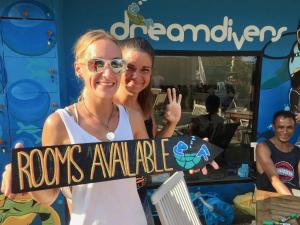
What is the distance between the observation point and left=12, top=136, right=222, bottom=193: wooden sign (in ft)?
4.20

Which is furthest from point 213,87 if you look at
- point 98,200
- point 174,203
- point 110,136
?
point 98,200

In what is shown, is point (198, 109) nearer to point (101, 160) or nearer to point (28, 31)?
point (28, 31)

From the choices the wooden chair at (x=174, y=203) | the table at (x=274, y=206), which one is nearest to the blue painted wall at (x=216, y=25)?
the table at (x=274, y=206)

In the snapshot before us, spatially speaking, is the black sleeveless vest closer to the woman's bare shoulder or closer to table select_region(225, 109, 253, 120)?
table select_region(225, 109, 253, 120)

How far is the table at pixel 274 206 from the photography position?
81.4 inches

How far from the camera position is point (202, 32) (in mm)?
3592

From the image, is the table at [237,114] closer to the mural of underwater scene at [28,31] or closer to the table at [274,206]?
the table at [274,206]

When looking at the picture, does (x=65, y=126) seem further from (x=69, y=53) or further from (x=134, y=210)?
(x=69, y=53)

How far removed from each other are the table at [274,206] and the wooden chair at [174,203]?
451mm

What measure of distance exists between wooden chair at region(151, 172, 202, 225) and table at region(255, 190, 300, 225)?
45 centimetres

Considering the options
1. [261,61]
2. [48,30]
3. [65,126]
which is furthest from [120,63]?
[261,61]

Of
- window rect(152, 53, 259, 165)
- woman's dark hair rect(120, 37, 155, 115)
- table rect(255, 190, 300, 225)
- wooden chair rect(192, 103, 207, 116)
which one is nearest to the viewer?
woman's dark hair rect(120, 37, 155, 115)

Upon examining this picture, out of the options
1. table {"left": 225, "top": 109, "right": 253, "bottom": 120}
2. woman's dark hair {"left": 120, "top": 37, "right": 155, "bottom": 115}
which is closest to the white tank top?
woman's dark hair {"left": 120, "top": 37, "right": 155, "bottom": 115}

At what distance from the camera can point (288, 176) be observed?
3123 millimetres
